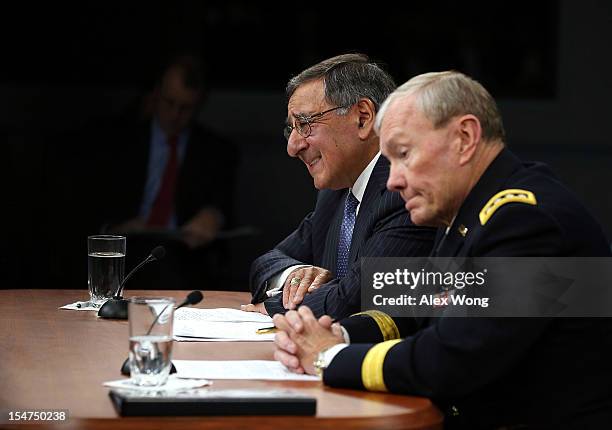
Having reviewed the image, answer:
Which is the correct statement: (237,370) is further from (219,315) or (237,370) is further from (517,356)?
(219,315)

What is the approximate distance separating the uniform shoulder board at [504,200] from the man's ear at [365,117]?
922mm

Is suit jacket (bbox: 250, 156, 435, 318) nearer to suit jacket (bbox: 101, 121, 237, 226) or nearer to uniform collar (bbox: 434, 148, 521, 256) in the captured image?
uniform collar (bbox: 434, 148, 521, 256)

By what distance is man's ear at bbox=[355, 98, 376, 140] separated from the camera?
3.04 m

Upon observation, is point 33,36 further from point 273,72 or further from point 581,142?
point 581,142

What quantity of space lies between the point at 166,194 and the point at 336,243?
2.50m

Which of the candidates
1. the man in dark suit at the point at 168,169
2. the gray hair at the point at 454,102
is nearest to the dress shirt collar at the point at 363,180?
the gray hair at the point at 454,102

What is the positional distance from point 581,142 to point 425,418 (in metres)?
4.59

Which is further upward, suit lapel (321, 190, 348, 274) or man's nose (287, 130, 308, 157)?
man's nose (287, 130, 308, 157)

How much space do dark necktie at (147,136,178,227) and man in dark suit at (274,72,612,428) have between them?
3.28m

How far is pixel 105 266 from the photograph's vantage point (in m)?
3.09

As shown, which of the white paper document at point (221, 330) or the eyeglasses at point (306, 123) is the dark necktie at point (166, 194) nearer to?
the eyeglasses at point (306, 123)

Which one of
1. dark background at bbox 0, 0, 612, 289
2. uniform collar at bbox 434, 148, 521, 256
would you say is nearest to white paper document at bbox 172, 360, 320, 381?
uniform collar at bbox 434, 148, 521, 256

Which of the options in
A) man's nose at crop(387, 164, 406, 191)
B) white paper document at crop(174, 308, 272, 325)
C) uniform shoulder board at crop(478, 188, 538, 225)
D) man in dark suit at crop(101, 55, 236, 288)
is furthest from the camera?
man in dark suit at crop(101, 55, 236, 288)

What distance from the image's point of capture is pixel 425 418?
1.90 metres
